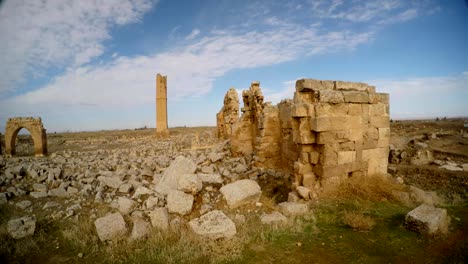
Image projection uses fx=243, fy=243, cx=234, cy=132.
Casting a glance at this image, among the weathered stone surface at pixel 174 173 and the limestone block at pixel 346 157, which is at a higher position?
the limestone block at pixel 346 157

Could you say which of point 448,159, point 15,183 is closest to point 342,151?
point 15,183

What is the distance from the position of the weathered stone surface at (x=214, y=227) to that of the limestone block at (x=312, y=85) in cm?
375

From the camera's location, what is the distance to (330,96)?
232 inches

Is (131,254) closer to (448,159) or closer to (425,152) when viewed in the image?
(425,152)

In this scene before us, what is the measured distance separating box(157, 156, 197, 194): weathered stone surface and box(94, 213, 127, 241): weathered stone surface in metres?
1.71

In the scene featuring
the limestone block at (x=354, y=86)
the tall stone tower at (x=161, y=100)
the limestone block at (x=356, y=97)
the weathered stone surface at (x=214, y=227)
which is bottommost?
the weathered stone surface at (x=214, y=227)

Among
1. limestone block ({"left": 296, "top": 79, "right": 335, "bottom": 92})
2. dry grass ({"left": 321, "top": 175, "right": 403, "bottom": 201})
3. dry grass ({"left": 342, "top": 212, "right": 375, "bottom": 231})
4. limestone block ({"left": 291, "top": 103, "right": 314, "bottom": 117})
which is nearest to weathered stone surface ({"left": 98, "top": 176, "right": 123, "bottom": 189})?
limestone block ({"left": 291, "top": 103, "right": 314, "bottom": 117})

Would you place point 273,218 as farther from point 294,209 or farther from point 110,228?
point 110,228

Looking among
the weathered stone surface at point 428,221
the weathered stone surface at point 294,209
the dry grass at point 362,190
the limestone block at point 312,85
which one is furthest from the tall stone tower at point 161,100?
the weathered stone surface at point 428,221

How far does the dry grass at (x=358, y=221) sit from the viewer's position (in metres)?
4.15

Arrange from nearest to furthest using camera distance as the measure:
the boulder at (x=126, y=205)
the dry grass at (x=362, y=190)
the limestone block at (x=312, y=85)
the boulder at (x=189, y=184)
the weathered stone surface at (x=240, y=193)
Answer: the boulder at (x=126, y=205)
the weathered stone surface at (x=240, y=193)
the dry grass at (x=362, y=190)
the boulder at (x=189, y=184)
the limestone block at (x=312, y=85)

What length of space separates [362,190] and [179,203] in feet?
13.7

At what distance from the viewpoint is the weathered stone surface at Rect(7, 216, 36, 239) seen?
4.28 metres

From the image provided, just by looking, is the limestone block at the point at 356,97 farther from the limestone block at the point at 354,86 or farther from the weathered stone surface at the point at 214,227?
the weathered stone surface at the point at 214,227
